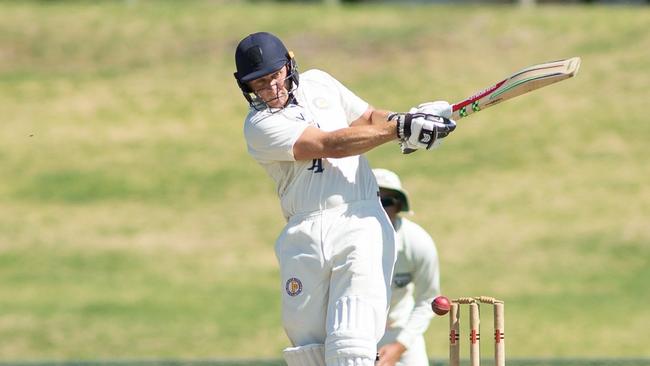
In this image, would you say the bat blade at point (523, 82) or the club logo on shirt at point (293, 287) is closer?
the bat blade at point (523, 82)

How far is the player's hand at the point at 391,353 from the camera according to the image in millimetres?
6531

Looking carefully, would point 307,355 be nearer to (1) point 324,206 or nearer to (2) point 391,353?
(1) point 324,206

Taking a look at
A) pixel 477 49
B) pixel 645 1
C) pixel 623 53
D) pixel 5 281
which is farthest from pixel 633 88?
pixel 5 281

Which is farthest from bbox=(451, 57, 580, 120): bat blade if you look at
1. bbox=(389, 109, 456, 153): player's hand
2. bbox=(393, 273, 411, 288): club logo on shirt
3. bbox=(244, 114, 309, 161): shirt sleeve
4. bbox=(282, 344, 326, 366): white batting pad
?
bbox=(393, 273, 411, 288): club logo on shirt

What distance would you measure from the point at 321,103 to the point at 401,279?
67.7 inches

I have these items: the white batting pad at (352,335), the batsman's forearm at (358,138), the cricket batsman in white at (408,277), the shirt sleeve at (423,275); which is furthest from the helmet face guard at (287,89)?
the shirt sleeve at (423,275)

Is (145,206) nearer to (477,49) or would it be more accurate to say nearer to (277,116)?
(477,49)

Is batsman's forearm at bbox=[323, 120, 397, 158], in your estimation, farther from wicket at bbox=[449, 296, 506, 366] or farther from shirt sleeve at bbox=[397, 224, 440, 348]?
shirt sleeve at bbox=[397, 224, 440, 348]

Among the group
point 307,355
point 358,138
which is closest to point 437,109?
point 358,138

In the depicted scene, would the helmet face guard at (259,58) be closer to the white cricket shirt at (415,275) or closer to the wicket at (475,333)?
the wicket at (475,333)

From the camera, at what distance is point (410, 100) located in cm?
1903

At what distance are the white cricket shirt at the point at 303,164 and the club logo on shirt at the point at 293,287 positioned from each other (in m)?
0.28

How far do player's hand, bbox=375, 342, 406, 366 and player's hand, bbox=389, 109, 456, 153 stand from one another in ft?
5.73

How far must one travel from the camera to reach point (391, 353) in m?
6.59
